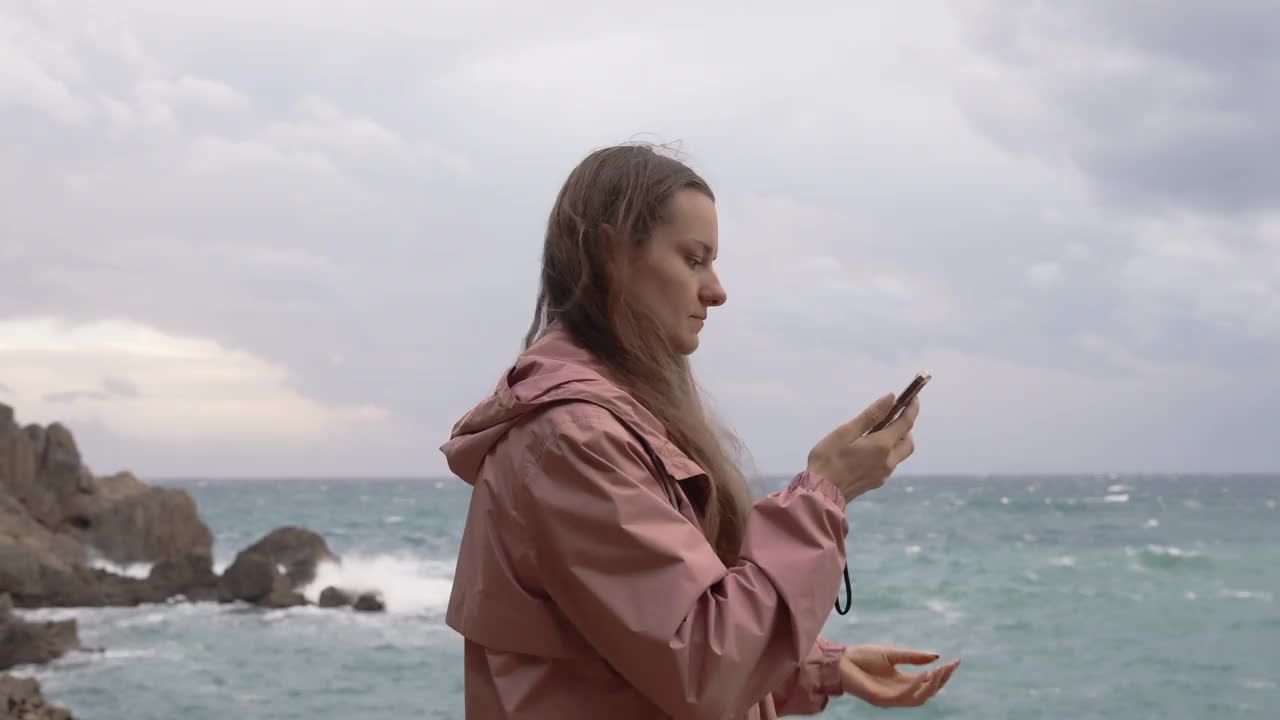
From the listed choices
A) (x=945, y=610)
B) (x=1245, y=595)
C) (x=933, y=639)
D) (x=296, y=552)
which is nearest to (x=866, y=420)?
(x=933, y=639)

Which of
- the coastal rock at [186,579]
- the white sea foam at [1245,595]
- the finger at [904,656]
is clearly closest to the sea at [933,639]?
the white sea foam at [1245,595]

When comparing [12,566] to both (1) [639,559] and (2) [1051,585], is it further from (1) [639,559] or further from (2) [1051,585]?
(1) [639,559]

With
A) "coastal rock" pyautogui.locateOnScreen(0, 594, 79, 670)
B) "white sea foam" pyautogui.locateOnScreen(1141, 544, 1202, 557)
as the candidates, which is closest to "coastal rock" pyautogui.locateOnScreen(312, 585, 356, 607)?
"coastal rock" pyautogui.locateOnScreen(0, 594, 79, 670)

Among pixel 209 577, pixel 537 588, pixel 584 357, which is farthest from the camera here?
pixel 209 577

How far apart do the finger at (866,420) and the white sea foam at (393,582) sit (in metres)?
22.2

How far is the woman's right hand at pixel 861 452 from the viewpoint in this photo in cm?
196

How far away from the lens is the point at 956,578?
30.1 metres

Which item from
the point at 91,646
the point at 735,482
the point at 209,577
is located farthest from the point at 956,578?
the point at 735,482

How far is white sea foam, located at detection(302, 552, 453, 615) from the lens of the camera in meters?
25.0

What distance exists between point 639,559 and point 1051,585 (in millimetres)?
28381

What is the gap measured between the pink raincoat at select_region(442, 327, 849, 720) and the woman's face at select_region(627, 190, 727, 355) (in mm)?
165

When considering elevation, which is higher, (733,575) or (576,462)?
(576,462)

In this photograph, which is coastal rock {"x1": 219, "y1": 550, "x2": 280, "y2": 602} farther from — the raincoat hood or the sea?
the raincoat hood

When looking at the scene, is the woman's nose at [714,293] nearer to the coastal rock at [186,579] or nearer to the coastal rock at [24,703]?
the coastal rock at [24,703]
